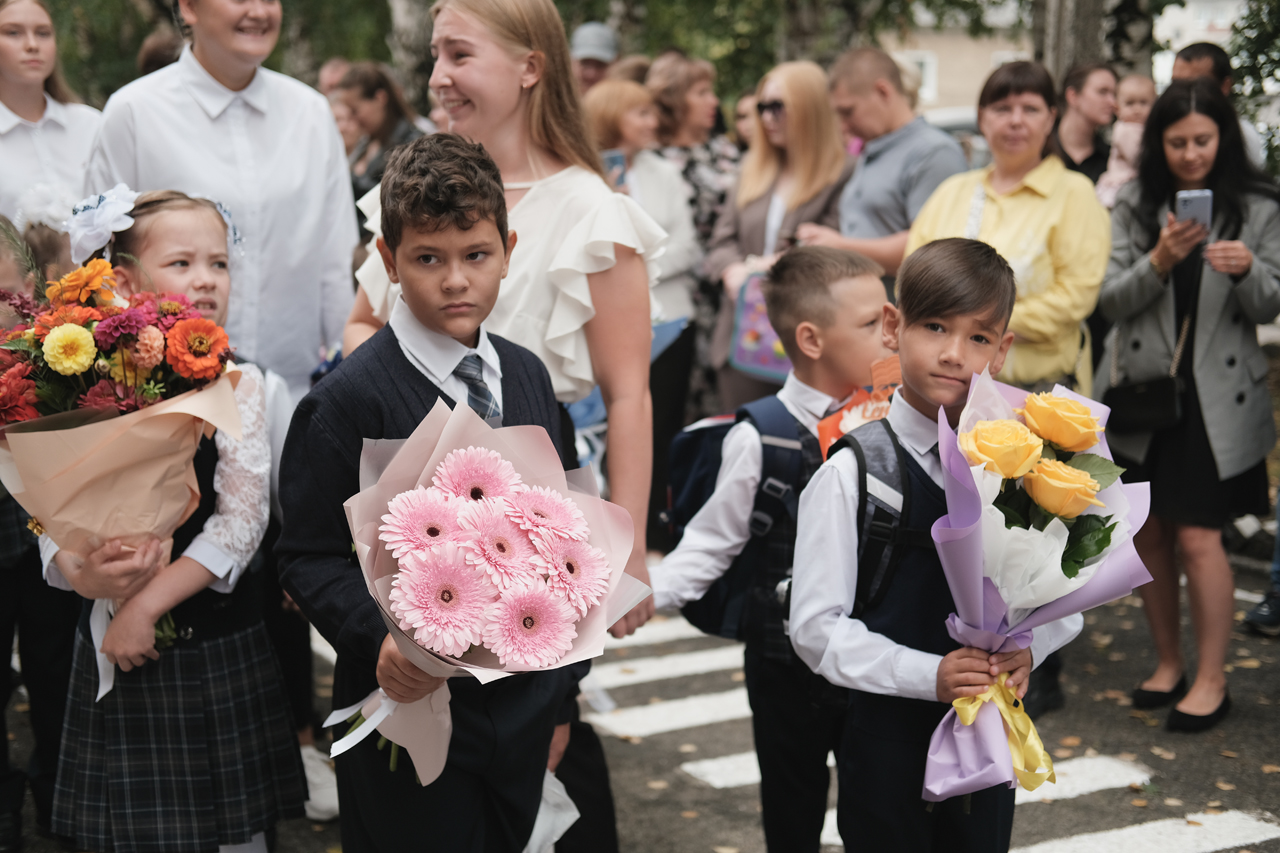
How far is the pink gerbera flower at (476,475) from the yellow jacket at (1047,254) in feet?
10.4

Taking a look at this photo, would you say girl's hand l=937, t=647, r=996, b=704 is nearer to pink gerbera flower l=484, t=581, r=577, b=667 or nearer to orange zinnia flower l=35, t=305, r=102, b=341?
pink gerbera flower l=484, t=581, r=577, b=667

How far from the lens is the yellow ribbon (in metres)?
2.41

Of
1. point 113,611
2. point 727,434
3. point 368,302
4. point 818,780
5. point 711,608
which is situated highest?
point 368,302

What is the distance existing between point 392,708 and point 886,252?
4.03 meters

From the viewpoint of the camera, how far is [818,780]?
10.8ft

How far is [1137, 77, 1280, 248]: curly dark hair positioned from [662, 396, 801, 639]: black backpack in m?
2.55

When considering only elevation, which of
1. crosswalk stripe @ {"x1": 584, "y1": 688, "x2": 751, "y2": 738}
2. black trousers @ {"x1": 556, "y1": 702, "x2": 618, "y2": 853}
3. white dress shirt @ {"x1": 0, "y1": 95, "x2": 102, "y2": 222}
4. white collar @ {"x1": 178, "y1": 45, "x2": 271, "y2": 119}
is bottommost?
crosswalk stripe @ {"x1": 584, "y1": 688, "x2": 751, "y2": 738}

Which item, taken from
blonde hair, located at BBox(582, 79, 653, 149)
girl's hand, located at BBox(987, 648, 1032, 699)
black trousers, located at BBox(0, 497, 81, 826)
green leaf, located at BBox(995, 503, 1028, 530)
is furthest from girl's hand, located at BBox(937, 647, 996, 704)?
blonde hair, located at BBox(582, 79, 653, 149)

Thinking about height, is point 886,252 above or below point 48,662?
above

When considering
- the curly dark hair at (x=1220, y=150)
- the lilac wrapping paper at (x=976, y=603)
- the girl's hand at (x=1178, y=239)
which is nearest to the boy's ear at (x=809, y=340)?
the lilac wrapping paper at (x=976, y=603)

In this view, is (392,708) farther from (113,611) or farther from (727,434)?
(727,434)

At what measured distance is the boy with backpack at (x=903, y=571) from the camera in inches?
101

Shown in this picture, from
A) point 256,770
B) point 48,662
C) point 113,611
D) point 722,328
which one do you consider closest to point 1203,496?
point 722,328

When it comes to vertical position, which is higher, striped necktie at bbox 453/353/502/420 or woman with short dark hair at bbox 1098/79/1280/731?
striped necktie at bbox 453/353/502/420
